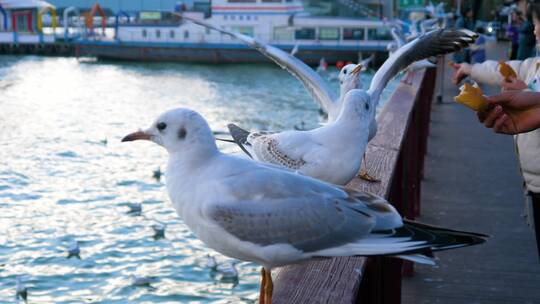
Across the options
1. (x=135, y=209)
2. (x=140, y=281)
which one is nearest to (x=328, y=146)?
(x=140, y=281)

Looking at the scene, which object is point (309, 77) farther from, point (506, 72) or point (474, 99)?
point (474, 99)

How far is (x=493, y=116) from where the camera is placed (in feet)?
10.2

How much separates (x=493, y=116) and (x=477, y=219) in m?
3.16

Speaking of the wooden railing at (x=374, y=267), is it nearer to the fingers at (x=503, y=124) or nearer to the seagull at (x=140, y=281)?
the fingers at (x=503, y=124)

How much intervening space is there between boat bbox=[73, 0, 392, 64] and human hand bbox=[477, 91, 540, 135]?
129ft

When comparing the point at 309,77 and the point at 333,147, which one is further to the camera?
the point at 309,77

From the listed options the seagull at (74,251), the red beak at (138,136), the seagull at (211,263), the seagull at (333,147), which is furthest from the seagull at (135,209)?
the red beak at (138,136)

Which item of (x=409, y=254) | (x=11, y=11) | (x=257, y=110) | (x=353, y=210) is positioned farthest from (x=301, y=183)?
(x=11, y=11)

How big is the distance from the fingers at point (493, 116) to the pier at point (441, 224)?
1.62 feet

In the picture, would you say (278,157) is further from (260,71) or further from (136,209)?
(260,71)

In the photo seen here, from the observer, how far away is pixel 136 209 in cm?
1185

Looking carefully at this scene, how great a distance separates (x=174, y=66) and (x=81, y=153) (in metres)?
25.3

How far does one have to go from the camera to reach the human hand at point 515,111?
3.03 m

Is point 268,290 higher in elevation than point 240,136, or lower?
lower
